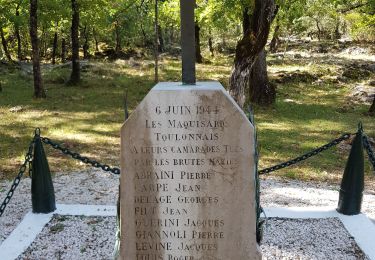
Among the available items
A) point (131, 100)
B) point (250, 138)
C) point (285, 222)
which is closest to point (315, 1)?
point (131, 100)

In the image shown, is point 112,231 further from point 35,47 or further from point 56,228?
point 35,47

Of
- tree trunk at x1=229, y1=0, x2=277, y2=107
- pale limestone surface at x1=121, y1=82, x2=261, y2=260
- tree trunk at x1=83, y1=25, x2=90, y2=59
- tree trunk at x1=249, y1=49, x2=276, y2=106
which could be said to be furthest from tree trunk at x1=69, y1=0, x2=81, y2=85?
pale limestone surface at x1=121, y1=82, x2=261, y2=260

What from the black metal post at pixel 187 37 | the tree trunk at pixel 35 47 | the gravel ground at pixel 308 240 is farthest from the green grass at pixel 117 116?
the black metal post at pixel 187 37

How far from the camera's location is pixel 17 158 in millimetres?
9336

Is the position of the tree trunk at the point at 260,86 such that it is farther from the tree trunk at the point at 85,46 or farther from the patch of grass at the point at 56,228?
the tree trunk at the point at 85,46

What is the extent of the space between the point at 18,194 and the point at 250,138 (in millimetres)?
4867

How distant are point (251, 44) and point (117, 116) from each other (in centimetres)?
526

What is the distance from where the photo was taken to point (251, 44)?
35.8ft

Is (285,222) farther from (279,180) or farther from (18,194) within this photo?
(18,194)

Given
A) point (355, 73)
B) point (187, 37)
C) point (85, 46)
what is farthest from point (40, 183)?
point (85, 46)

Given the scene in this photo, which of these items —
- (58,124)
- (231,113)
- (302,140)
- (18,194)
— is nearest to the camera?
(231,113)

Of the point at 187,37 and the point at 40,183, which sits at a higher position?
the point at 187,37

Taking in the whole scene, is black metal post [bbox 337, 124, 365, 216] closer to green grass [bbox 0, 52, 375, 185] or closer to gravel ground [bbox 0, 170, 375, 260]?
gravel ground [bbox 0, 170, 375, 260]

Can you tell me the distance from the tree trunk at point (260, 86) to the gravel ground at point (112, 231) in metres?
8.67
